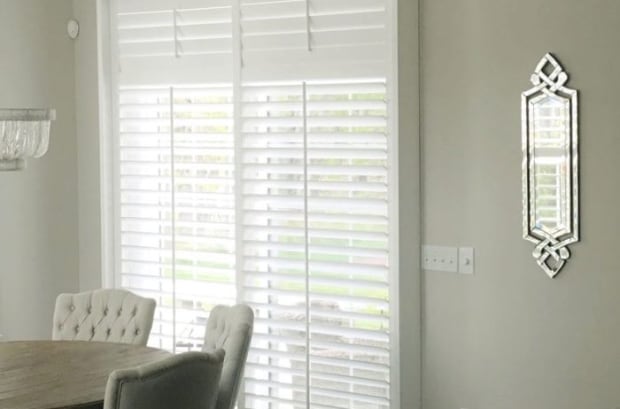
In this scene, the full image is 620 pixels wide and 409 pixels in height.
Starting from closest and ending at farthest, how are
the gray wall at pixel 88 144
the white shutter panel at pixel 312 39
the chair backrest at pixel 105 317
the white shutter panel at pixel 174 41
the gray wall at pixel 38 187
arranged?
1. the white shutter panel at pixel 312 39
2. the chair backrest at pixel 105 317
3. the white shutter panel at pixel 174 41
4. the gray wall at pixel 38 187
5. the gray wall at pixel 88 144

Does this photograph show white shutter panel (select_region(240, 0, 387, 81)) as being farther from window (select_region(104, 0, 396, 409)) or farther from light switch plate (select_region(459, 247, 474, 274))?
light switch plate (select_region(459, 247, 474, 274))

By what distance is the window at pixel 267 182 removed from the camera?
3.97 meters

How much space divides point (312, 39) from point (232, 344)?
1363 millimetres

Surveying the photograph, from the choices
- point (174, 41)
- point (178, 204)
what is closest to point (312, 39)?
point (174, 41)

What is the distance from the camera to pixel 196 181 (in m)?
4.47

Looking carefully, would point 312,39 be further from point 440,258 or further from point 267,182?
point 440,258

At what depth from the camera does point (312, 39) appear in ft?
13.4

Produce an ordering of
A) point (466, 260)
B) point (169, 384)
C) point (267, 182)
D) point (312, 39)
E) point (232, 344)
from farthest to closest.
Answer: point (267, 182) < point (312, 39) < point (466, 260) < point (232, 344) < point (169, 384)

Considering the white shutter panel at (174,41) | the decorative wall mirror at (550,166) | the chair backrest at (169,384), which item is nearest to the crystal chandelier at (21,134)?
the chair backrest at (169,384)

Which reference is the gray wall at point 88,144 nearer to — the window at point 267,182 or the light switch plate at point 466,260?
the window at point 267,182

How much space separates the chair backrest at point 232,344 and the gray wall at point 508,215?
2.55 feet

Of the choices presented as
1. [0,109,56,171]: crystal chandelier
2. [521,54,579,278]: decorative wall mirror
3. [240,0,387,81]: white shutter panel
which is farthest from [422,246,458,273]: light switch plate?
[0,109,56,171]: crystal chandelier

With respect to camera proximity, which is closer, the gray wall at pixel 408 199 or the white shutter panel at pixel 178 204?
the gray wall at pixel 408 199

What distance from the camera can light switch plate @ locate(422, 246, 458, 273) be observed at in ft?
12.4
